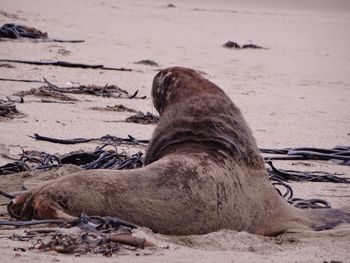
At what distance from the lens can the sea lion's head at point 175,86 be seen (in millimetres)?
5344

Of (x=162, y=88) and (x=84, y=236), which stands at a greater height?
(x=162, y=88)

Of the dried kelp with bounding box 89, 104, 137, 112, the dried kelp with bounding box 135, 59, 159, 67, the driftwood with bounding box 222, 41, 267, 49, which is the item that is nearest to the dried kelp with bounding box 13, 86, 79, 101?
the dried kelp with bounding box 89, 104, 137, 112

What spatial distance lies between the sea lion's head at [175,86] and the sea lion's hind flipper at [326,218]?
0.97 meters

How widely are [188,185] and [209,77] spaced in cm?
816

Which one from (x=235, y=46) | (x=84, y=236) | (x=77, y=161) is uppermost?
(x=84, y=236)

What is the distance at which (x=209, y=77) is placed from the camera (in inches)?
499

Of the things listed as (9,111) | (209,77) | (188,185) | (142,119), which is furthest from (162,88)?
(209,77)

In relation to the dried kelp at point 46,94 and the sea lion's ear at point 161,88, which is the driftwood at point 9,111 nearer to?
the dried kelp at point 46,94

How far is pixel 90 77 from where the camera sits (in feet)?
38.1

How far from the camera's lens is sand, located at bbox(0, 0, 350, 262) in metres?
4.46

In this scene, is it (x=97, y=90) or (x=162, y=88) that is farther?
(x=97, y=90)

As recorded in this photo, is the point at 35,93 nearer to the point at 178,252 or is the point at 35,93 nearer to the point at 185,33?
the point at 178,252

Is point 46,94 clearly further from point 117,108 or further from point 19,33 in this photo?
point 19,33

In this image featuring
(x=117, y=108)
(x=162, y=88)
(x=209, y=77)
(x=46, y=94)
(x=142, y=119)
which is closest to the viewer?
(x=162, y=88)
